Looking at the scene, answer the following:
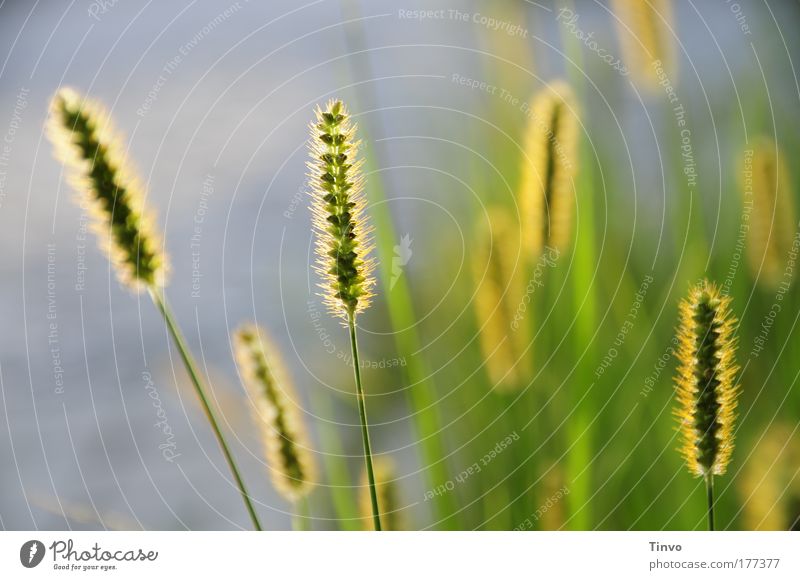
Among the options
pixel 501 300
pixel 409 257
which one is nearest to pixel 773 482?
pixel 501 300

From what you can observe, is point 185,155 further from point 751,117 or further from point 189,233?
point 751,117

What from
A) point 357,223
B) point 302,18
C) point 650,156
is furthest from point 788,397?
point 302,18

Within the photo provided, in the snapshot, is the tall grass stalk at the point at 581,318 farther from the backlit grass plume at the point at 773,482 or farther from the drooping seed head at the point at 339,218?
the drooping seed head at the point at 339,218

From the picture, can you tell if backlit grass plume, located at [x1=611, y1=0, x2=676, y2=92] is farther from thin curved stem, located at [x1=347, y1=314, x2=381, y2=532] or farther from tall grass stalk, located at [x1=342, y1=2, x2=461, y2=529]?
thin curved stem, located at [x1=347, y1=314, x2=381, y2=532]

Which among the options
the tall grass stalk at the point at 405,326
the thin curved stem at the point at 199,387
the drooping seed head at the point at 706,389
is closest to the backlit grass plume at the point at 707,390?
the drooping seed head at the point at 706,389

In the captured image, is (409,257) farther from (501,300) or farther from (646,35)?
(646,35)

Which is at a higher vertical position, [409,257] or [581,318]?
[409,257]

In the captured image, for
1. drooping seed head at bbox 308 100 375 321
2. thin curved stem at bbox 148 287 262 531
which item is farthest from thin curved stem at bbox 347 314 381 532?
thin curved stem at bbox 148 287 262 531
